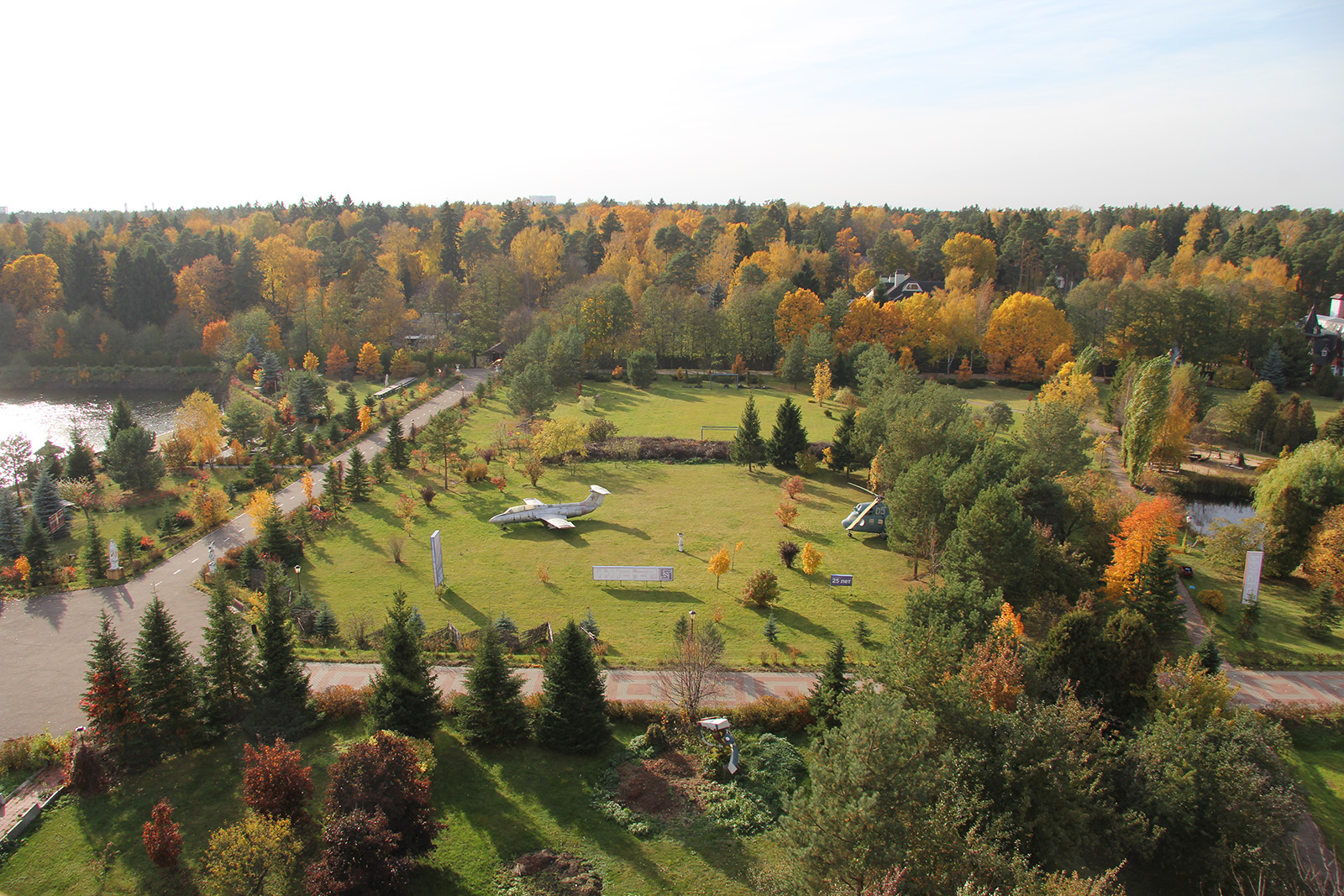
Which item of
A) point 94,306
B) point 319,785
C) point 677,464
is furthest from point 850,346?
point 94,306

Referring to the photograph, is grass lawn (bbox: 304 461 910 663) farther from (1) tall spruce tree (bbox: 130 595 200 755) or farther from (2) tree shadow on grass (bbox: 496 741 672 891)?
(1) tall spruce tree (bbox: 130 595 200 755)

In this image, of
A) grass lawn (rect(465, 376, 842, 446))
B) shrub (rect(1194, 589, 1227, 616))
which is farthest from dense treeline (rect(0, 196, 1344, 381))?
shrub (rect(1194, 589, 1227, 616))

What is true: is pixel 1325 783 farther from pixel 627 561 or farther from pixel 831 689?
pixel 627 561

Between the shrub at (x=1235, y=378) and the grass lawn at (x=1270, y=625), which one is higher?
the shrub at (x=1235, y=378)

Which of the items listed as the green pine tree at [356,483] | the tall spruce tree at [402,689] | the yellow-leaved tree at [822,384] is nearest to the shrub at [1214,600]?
the tall spruce tree at [402,689]

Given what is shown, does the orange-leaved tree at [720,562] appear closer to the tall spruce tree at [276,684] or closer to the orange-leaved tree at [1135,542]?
the orange-leaved tree at [1135,542]
